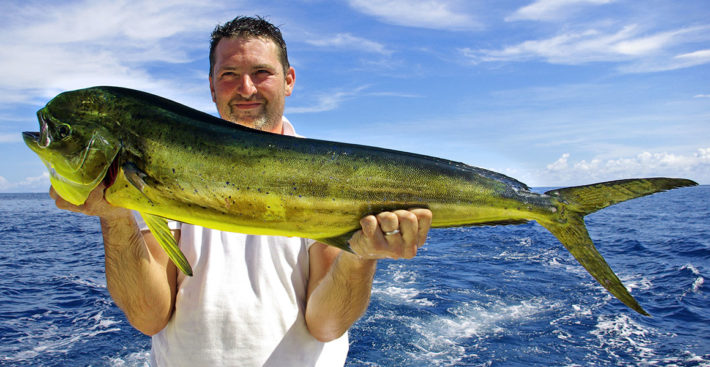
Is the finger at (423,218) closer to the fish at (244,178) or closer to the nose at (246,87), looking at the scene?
the fish at (244,178)

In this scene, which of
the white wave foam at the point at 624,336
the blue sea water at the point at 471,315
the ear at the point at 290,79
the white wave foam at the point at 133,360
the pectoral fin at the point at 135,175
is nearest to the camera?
the pectoral fin at the point at 135,175

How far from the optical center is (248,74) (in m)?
2.97

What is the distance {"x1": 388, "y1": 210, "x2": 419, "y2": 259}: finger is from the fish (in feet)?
0.22

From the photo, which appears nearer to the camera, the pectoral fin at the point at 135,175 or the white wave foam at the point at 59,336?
the pectoral fin at the point at 135,175

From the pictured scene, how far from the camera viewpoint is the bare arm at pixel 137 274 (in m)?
2.41

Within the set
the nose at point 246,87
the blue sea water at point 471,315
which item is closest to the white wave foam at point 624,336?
the blue sea water at point 471,315

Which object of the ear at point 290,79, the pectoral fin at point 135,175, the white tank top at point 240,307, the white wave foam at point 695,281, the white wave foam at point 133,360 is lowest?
the white wave foam at point 695,281

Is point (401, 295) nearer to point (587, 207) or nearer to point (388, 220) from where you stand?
point (587, 207)

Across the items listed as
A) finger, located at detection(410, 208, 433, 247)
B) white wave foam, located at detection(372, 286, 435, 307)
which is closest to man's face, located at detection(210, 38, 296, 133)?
finger, located at detection(410, 208, 433, 247)

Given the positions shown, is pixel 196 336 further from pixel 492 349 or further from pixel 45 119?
pixel 492 349

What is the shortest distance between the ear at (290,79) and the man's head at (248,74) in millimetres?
237

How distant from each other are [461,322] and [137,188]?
345 inches

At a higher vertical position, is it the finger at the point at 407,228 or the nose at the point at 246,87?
the nose at the point at 246,87

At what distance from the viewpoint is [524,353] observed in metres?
8.06
